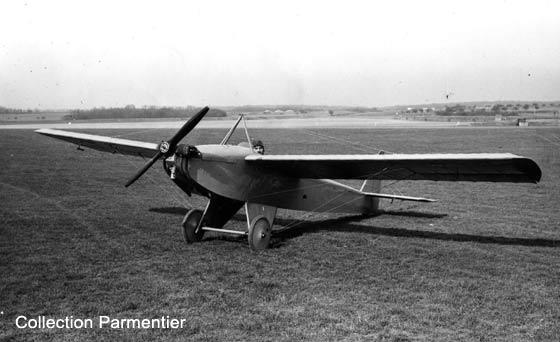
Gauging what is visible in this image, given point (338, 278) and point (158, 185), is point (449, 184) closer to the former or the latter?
point (158, 185)

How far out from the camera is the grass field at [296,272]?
5898mm

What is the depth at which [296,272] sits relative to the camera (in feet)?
26.9

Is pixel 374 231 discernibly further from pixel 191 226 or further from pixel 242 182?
pixel 191 226

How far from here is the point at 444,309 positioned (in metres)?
6.43

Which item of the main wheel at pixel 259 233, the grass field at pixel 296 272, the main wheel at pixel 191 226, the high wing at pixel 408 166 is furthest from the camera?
the main wheel at pixel 191 226

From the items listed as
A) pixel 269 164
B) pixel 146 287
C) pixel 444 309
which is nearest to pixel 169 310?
pixel 146 287

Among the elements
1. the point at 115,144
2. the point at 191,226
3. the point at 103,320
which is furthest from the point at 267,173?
the point at 103,320

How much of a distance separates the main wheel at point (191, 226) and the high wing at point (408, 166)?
152cm

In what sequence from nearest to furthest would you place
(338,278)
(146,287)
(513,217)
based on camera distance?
1. (146,287)
2. (338,278)
3. (513,217)

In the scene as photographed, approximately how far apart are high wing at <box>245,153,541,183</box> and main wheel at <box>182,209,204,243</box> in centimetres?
152

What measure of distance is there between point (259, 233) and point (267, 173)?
1343 mm

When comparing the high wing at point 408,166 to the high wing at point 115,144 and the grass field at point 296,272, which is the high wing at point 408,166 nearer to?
the grass field at point 296,272

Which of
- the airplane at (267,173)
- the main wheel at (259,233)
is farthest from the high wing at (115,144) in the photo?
the main wheel at (259,233)

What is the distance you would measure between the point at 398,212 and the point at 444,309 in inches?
305
